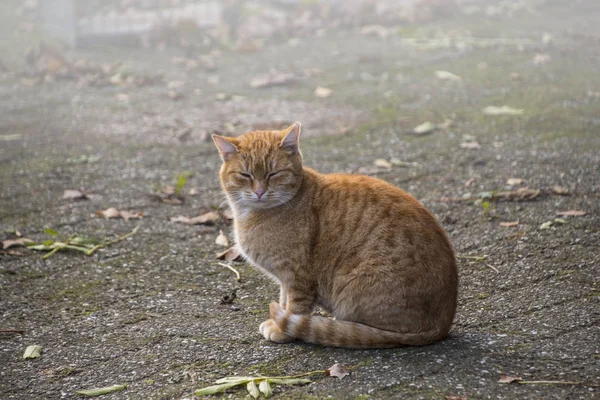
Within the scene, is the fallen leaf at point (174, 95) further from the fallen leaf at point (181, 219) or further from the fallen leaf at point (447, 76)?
the fallen leaf at point (181, 219)

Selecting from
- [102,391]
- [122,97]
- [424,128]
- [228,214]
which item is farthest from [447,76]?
[102,391]

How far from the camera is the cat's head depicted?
3.73 meters

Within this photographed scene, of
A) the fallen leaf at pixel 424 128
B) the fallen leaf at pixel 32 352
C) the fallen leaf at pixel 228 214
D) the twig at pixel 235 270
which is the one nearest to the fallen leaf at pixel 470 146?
the fallen leaf at pixel 424 128

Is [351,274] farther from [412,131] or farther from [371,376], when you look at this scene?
[412,131]

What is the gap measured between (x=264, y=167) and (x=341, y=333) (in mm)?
952

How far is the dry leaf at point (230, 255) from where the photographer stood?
4.61 m

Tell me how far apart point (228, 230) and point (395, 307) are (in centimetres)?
211

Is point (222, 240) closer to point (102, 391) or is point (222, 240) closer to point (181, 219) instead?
point (181, 219)

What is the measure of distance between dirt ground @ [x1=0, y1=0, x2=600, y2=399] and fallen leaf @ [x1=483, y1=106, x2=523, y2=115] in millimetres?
159

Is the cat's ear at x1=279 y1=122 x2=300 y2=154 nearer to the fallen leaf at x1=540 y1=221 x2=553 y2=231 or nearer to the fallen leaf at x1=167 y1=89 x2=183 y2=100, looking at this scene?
the fallen leaf at x1=540 y1=221 x2=553 y2=231

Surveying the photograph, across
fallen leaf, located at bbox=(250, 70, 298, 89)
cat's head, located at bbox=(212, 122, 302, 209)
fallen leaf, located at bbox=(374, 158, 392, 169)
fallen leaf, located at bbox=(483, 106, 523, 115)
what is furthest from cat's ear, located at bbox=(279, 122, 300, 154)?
fallen leaf, located at bbox=(250, 70, 298, 89)

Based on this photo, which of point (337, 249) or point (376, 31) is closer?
point (337, 249)

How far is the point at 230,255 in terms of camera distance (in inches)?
183

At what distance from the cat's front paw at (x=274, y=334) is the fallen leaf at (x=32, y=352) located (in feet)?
3.59
